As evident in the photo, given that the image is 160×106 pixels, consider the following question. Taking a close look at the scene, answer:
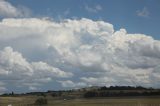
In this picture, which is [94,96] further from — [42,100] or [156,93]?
[42,100]

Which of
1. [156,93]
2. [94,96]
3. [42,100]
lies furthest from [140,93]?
[42,100]

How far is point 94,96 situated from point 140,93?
27108 mm

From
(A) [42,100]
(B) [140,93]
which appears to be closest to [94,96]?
(B) [140,93]

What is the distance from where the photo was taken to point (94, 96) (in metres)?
198

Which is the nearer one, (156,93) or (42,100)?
(42,100)

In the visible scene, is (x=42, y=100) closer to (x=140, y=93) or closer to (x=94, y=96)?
(x=94, y=96)

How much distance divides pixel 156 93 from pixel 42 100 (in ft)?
235

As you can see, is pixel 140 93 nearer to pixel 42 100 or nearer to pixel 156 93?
pixel 156 93

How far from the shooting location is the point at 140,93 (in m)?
199

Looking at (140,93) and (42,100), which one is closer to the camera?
(42,100)

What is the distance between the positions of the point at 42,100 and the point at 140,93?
7077cm

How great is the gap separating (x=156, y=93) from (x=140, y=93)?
36.6 ft

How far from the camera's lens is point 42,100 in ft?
497
